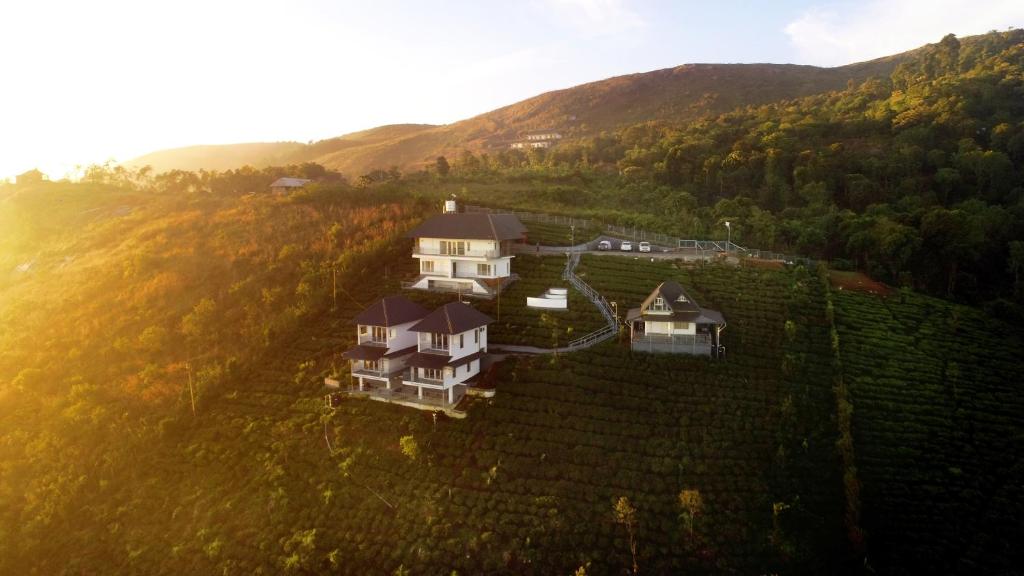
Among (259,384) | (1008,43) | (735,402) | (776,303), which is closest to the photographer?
(735,402)

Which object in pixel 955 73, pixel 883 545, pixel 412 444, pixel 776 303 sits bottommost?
pixel 883 545

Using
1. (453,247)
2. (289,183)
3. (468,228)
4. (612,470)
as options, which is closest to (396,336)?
(453,247)

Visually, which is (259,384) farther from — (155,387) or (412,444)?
(412,444)

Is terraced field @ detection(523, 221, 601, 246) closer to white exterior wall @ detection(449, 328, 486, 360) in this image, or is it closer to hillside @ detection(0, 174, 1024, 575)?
hillside @ detection(0, 174, 1024, 575)

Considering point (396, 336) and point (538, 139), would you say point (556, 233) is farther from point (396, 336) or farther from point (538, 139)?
point (538, 139)

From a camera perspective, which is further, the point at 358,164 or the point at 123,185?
the point at 358,164

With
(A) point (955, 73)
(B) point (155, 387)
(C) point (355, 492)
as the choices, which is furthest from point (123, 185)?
(A) point (955, 73)

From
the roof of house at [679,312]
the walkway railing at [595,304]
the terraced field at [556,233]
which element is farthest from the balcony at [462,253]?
the roof of house at [679,312]
